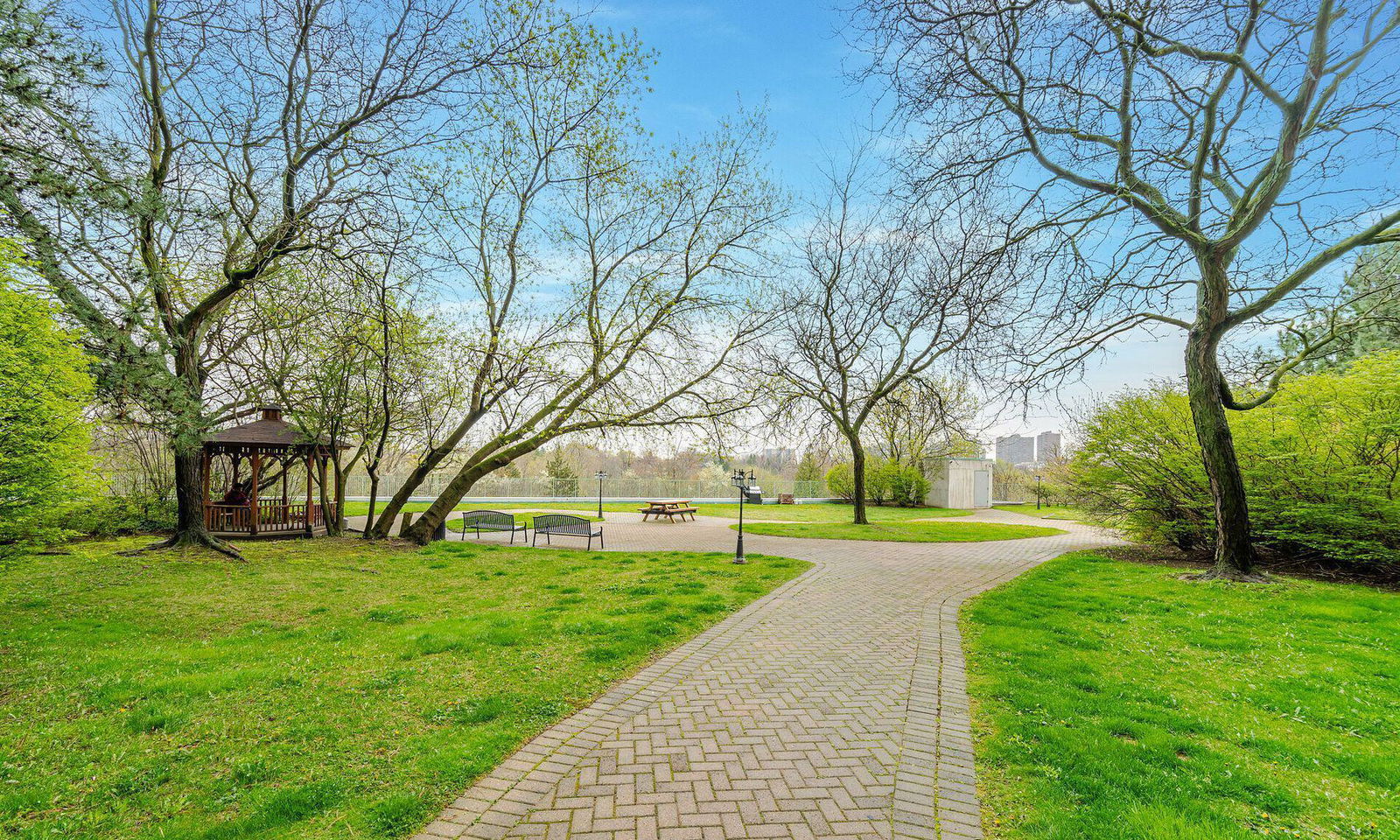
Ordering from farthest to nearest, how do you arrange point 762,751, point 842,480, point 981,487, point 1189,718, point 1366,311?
point 842,480 → point 981,487 → point 1366,311 → point 1189,718 → point 762,751

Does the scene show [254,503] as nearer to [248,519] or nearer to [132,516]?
[248,519]

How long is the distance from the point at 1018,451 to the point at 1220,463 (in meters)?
36.8

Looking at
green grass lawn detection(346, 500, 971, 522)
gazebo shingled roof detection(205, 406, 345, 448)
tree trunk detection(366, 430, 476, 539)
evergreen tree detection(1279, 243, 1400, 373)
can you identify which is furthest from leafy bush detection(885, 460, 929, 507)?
gazebo shingled roof detection(205, 406, 345, 448)

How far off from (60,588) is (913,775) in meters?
11.5

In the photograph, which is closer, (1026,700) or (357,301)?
(1026,700)

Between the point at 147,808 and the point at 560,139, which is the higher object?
the point at 560,139

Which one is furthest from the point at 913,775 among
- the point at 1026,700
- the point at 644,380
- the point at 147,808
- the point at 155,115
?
the point at 155,115

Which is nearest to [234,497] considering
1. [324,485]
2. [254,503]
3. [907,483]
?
[254,503]

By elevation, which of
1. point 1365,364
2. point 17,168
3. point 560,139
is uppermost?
point 560,139

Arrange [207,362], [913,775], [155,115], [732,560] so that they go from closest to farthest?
[913,775]
[155,115]
[732,560]
[207,362]

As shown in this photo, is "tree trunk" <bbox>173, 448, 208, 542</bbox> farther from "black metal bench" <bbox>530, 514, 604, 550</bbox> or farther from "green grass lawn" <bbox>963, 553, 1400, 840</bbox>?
"green grass lawn" <bbox>963, 553, 1400, 840</bbox>

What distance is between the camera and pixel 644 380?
15492 mm

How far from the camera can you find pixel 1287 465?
35.9ft

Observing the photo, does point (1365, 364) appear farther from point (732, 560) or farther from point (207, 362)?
point (207, 362)
